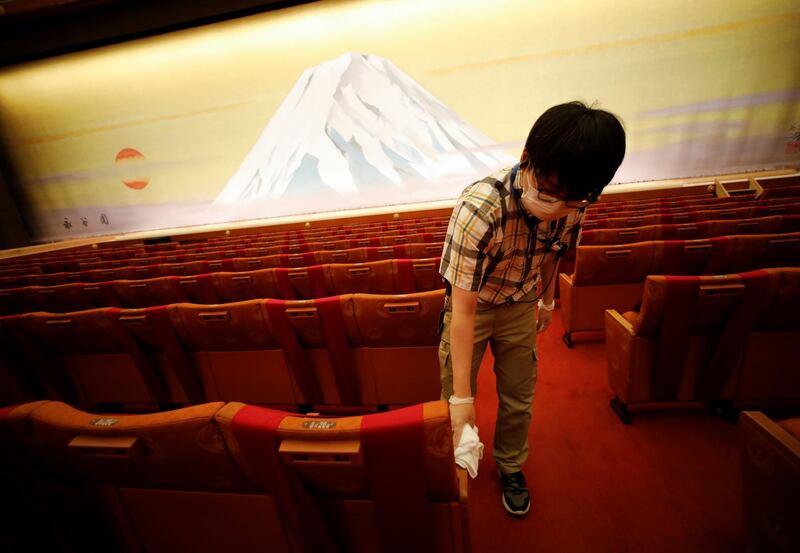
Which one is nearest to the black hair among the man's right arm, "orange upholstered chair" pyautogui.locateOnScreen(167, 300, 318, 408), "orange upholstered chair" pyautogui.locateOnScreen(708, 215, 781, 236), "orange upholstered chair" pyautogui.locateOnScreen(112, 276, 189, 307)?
the man's right arm

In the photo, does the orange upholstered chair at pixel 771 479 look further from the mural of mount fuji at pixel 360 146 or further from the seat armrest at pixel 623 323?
the mural of mount fuji at pixel 360 146

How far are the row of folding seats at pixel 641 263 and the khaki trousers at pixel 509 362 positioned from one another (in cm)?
117

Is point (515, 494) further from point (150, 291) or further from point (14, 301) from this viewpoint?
point (14, 301)

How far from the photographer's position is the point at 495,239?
0.89 metres

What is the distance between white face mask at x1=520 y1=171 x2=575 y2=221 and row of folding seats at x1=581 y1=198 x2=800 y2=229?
265cm

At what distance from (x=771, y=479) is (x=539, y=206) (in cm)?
76

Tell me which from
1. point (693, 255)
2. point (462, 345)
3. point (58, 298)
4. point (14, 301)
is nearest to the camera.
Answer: point (462, 345)

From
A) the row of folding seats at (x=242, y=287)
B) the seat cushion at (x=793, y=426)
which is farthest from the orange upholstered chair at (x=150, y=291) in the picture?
the seat cushion at (x=793, y=426)

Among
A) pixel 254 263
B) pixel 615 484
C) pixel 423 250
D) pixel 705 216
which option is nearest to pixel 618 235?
pixel 705 216

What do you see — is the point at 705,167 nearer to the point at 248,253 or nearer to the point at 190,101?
the point at 248,253

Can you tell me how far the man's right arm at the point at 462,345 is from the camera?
917mm

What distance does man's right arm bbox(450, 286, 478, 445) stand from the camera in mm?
917

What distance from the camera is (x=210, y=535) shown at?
3.09 ft

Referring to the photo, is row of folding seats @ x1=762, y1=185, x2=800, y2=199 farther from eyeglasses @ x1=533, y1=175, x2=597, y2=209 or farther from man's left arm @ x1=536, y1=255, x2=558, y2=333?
eyeglasses @ x1=533, y1=175, x2=597, y2=209
